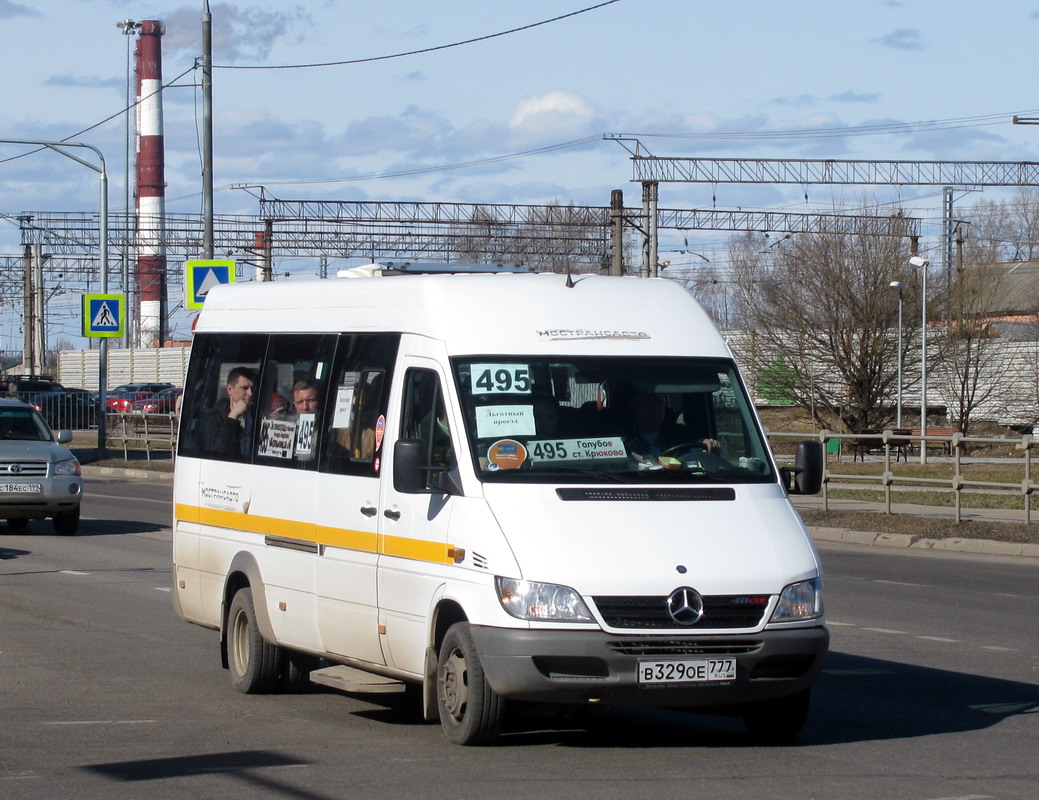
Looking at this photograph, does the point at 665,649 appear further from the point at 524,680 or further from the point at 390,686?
the point at 390,686

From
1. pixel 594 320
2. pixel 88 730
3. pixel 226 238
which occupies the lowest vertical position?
pixel 88 730

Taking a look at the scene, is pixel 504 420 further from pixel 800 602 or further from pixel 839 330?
pixel 839 330

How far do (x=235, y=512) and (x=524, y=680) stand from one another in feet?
10.4

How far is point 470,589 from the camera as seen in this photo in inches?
275

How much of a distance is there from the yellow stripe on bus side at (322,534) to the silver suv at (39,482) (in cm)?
1061

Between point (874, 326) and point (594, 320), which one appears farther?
point (874, 326)

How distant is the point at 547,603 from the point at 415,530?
101 cm

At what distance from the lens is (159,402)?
54750 mm

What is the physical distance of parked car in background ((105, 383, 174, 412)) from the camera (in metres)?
58.7

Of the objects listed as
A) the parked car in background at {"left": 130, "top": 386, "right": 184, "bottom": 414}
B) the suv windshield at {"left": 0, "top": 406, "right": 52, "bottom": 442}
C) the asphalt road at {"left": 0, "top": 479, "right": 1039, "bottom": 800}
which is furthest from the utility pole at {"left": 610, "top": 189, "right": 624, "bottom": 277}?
the asphalt road at {"left": 0, "top": 479, "right": 1039, "bottom": 800}

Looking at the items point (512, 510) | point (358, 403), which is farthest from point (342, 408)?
point (512, 510)

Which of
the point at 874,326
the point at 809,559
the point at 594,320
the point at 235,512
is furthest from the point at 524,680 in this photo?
the point at 874,326

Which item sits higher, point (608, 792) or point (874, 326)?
point (874, 326)

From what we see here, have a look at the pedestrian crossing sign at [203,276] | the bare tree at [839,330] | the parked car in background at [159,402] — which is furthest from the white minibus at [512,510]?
the parked car in background at [159,402]
